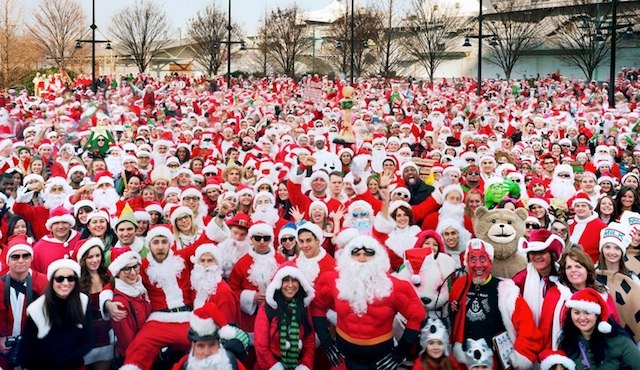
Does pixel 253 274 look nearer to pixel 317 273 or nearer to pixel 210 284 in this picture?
pixel 210 284

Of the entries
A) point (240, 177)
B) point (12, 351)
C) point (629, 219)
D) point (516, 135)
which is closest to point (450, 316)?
point (629, 219)

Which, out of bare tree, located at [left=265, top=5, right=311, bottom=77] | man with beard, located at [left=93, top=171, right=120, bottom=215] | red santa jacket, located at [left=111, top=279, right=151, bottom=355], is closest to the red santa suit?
red santa jacket, located at [left=111, top=279, right=151, bottom=355]

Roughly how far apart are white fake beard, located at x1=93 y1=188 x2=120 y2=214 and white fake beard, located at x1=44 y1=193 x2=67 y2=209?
0.41 m

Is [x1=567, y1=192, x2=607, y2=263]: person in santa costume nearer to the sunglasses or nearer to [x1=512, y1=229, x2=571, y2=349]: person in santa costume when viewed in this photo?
[x1=512, y1=229, x2=571, y2=349]: person in santa costume

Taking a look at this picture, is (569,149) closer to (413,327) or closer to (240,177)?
(240,177)

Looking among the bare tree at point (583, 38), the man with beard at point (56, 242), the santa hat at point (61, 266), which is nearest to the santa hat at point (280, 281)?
the santa hat at point (61, 266)

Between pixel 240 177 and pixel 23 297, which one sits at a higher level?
pixel 240 177

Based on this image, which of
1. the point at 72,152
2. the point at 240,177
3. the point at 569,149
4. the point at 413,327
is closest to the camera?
the point at 413,327

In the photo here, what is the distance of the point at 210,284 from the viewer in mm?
6020

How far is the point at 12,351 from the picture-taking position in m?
5.48

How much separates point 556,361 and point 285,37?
1897 inches

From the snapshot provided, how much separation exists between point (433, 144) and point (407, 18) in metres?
36.1

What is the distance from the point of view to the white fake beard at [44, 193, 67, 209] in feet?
30.5

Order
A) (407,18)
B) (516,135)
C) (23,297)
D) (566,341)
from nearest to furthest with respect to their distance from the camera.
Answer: (566,341) < (23,297) < (516,135) < (407,18)
